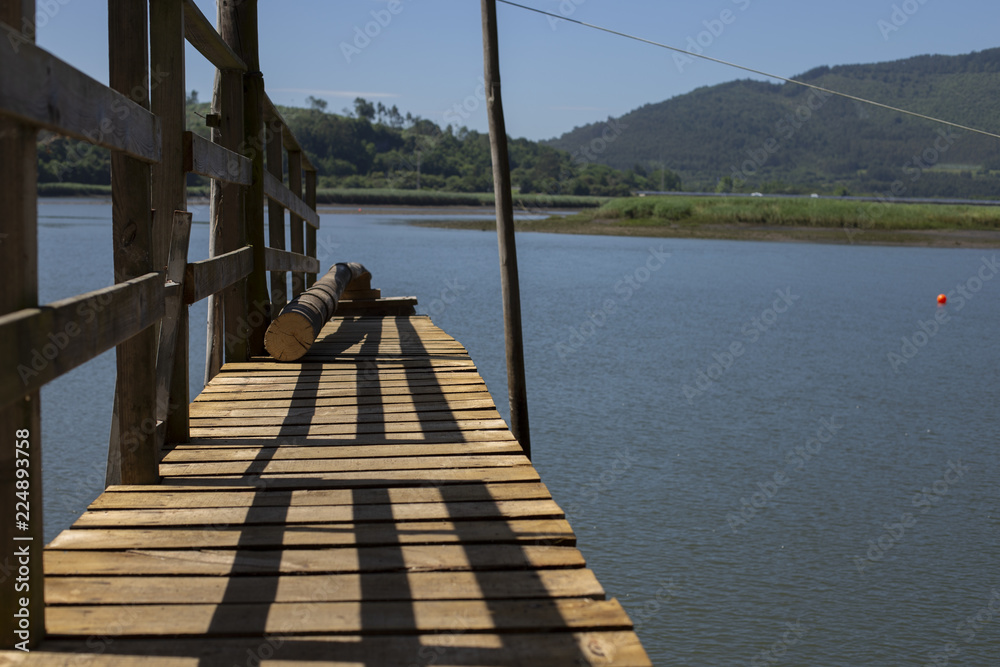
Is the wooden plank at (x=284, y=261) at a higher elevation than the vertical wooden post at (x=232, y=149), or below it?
below

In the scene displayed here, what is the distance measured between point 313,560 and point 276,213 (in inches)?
203

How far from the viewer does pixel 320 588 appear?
230 cm

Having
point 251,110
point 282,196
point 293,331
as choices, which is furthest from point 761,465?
point 251,110

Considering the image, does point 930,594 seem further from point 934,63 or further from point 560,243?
point 934,63

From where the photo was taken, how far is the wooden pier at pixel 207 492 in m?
1.91

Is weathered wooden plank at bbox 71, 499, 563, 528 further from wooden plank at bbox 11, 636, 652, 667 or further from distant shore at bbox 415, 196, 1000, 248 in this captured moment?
distant shore at bbox 415, 196, 1000, 248

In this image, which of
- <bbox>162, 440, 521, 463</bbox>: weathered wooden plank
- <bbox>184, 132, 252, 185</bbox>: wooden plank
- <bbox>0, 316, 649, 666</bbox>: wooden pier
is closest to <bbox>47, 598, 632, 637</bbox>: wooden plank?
<bbox>0, 316, 649, 666</bbox>: wooden pier

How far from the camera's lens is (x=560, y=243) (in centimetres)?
4603

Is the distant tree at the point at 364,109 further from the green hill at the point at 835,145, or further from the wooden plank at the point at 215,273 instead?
the wooden plank at the point at 215,273

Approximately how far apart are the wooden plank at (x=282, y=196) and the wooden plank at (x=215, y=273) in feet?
2.39

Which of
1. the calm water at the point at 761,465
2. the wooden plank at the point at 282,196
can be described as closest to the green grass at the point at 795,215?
the calm water at the point at 761,465

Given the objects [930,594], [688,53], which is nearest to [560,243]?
[688,53]

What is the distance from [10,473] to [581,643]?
127 cm

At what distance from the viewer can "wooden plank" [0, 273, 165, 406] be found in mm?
1713
